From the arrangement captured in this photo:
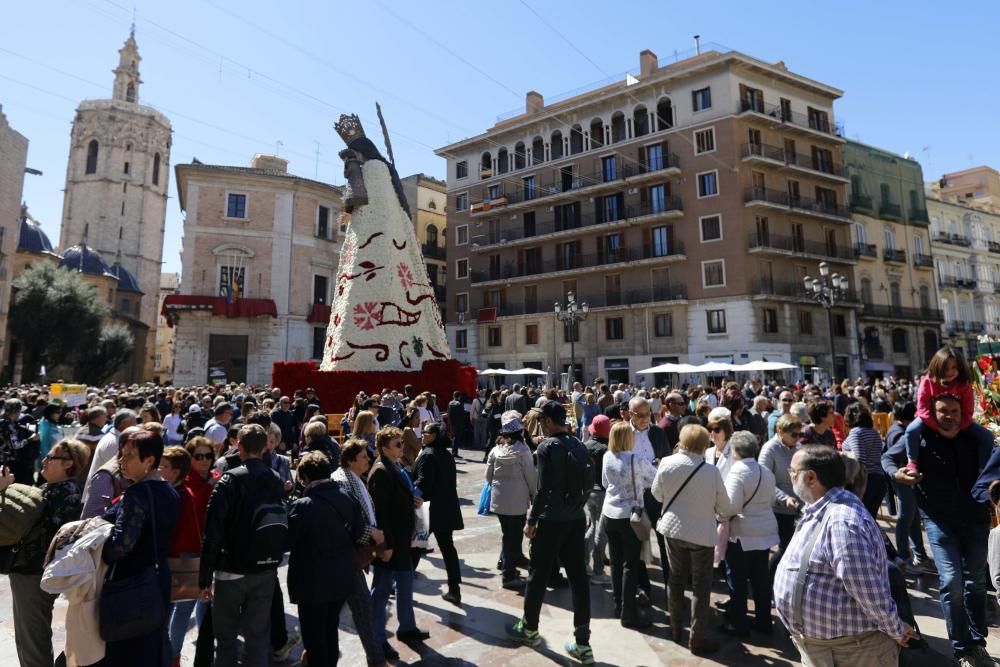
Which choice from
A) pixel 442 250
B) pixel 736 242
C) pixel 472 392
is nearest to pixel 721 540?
pixel 472 392

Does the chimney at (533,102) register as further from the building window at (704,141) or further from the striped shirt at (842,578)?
the striped shirt at (842,578)

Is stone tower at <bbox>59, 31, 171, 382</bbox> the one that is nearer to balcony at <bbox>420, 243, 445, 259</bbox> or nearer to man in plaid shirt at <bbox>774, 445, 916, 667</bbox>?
balcony at <bbox>420, 243, 445, 259</bbox>

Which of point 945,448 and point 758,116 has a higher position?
point 758,116

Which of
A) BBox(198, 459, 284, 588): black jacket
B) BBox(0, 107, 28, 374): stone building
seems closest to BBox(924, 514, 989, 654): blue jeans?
BBox(198, 459, 284, 588): black jacket

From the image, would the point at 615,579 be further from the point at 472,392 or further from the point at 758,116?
the point at 758,116

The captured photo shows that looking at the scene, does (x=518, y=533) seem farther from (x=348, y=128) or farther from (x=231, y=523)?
(x=348, y=128)

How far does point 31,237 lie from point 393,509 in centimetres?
5498

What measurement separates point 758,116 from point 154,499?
32.1 m

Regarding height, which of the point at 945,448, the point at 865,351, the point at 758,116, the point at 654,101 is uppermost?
the point at 654,101

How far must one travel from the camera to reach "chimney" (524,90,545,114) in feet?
124

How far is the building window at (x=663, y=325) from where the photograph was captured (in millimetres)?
30156

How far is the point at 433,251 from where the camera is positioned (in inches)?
1694

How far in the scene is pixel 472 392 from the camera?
57.0 ft

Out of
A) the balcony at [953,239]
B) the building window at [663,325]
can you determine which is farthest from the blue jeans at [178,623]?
the balcony at [953,239]
